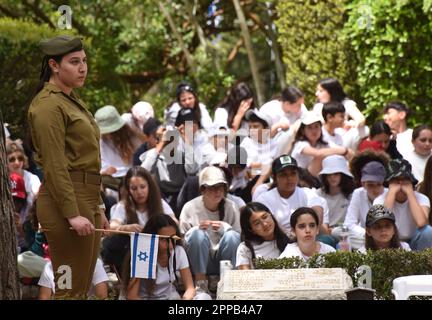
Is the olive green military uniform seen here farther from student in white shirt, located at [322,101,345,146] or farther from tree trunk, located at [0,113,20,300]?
student in white shirt, located at [322,101,345,146]

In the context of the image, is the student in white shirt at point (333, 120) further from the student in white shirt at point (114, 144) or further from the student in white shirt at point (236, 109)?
the student in white shirt at point (114, 144)

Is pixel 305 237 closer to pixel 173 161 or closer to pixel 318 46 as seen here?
pixel 173 161

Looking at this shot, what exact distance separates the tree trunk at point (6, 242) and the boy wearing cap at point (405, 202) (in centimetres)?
484

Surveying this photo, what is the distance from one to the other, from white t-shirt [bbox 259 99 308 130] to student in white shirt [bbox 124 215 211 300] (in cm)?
363

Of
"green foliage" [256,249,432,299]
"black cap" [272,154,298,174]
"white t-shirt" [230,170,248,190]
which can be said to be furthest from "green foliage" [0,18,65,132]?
"green foliage" [256,249,432,299]

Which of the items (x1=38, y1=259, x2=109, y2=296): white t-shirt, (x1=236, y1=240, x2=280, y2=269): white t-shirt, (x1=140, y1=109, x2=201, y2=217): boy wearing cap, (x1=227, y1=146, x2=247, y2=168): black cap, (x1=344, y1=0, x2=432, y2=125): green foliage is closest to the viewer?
(x1=38, y1=259, x2=109, y2=296): white t-shirt

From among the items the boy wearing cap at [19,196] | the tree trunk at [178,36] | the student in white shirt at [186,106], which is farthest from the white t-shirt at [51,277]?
the tree trunk at [178,36]

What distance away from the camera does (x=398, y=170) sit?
1209cm

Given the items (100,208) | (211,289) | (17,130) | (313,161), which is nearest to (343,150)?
(313,161)

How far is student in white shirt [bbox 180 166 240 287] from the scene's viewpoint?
11375mm

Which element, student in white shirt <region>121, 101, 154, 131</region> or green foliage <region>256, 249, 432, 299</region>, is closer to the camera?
green foliage <region>256, 249, 432, 299</region>

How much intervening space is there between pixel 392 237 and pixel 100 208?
3.20m

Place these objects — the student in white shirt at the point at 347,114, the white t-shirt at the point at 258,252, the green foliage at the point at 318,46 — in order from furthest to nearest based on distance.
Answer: the green foliage at the point at 318,46, the student in white shirt at the point at 347,114, the white t-shirt at the point at 258,252

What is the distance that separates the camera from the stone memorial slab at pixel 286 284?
320 inches
